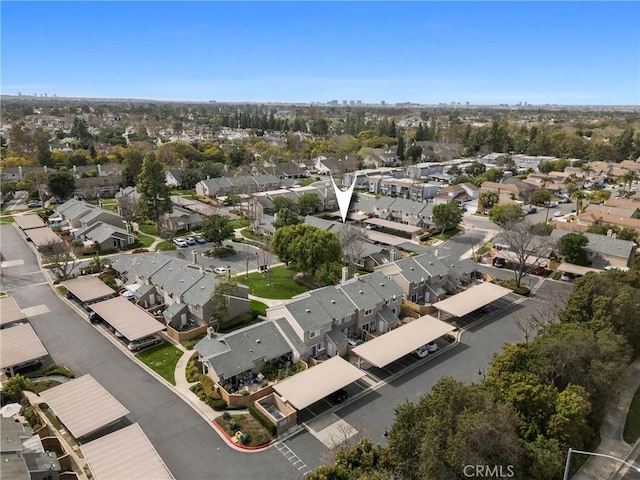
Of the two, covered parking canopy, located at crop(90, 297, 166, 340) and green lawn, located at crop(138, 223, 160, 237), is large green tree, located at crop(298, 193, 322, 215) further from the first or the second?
covered parking canopy, located at crop(90, 297, 166, 340)

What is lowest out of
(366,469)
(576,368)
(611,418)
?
(611,418)

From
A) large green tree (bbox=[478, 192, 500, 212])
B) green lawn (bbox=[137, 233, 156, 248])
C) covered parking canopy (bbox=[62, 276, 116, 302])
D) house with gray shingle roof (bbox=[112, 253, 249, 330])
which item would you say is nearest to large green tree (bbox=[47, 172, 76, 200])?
green lawn (bbox=[137, 233, 156, 248])

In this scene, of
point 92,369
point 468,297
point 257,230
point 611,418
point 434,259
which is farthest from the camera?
point 257,230

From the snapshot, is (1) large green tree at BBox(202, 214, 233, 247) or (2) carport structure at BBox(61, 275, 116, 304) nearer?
(2) carport structure at BBox(61, 275, 116, 304)

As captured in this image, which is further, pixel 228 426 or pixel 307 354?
pixel 307 354

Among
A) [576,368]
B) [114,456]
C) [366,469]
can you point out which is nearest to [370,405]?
[366,469]

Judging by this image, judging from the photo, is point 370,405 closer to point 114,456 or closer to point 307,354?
point 307,354
